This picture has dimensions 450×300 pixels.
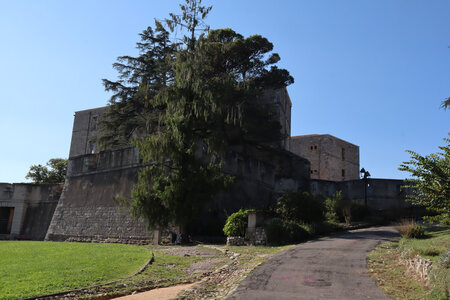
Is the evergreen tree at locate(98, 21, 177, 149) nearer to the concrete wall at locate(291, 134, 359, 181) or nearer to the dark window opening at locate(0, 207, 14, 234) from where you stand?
the dark window opening at locate(0, 207, 14, 234)

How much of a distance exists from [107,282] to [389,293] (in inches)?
247

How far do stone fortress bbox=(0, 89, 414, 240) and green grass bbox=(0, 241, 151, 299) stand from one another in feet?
20.5

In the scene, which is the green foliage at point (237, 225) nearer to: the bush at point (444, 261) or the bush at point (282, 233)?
the bush at point (282, 233)

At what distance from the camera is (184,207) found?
1762 centimetres

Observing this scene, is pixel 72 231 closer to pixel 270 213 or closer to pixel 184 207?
pixel 184 207

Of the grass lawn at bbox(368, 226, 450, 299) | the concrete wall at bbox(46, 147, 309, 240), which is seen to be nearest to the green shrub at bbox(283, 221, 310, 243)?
the grass lawn at bbox(368, 226, 450, 299)

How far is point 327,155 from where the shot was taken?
45.2m

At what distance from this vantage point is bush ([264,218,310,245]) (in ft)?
50.6

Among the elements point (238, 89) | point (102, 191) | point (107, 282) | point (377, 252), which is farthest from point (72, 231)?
point (377, 252)

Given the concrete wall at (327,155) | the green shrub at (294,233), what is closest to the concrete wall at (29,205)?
the green shrub at (294,233)

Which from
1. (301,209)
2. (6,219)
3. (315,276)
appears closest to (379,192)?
(301,209)

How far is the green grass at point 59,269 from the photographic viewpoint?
340 inches

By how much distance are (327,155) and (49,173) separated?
3368cm

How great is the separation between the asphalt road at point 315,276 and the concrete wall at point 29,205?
2360 cm
